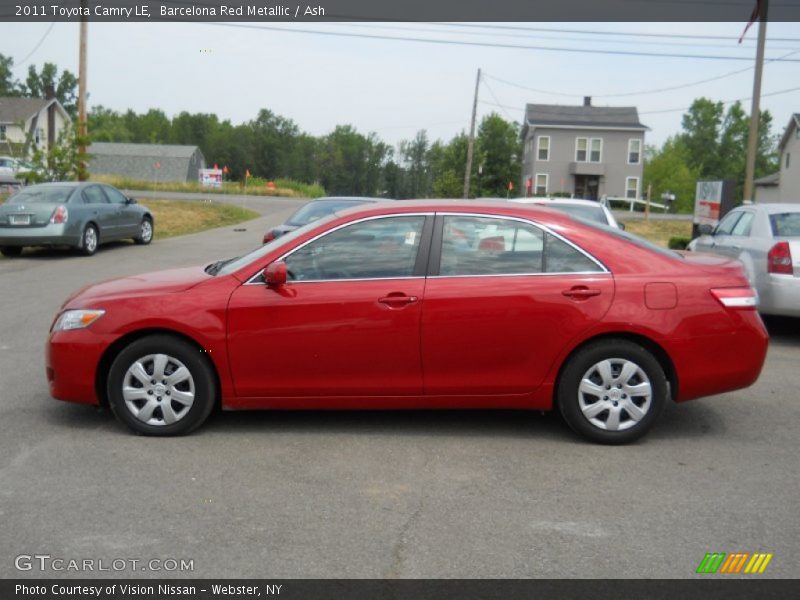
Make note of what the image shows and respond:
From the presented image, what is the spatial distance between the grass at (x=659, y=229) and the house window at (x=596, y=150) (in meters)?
22.7

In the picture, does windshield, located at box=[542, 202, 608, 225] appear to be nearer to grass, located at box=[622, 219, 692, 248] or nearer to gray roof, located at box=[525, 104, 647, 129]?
grass, located at box=[622, 219, 692, 248]

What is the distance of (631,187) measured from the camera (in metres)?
62.9

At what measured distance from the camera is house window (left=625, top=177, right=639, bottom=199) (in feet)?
205

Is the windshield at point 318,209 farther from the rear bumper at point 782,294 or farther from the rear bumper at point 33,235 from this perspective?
the rear bumper at point 782,294

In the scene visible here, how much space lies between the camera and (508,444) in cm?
567

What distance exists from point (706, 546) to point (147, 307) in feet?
11.9

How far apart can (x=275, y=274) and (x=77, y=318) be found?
1392 millimetres

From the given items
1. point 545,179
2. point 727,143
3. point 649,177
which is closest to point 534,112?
point 545,179

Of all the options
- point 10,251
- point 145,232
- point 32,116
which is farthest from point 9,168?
point 10,251

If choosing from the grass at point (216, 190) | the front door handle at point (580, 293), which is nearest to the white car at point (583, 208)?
the front door handle at point (580, 293)

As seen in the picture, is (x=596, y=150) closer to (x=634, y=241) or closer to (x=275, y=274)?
(x=634, y=241)

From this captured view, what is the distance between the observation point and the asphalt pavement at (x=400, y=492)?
13.0 ft

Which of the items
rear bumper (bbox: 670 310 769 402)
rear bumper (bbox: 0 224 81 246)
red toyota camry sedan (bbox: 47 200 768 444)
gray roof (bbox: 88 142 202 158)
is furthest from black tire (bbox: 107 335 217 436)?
gray roof (bbox: 88 142 202 158)

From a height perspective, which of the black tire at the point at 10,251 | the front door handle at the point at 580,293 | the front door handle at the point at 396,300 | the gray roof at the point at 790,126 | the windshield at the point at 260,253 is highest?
the gray roof at the point at 790,126
